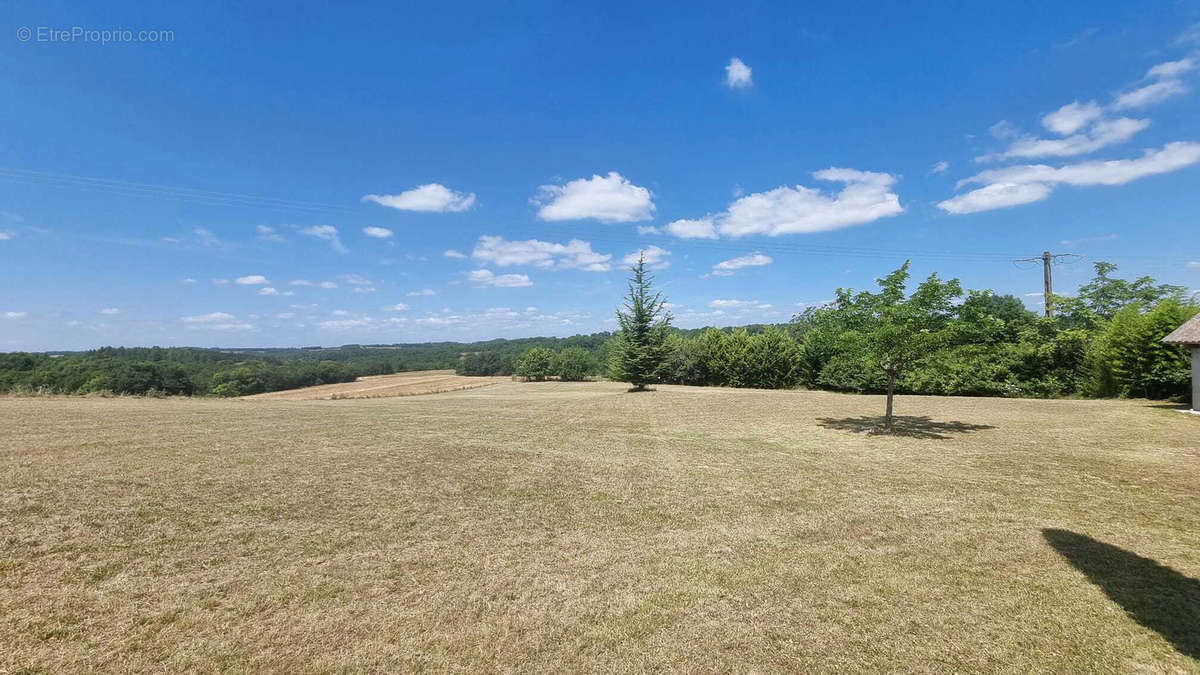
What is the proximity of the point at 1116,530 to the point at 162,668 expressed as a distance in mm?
10013

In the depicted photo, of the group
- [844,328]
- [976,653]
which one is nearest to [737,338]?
[844,328]

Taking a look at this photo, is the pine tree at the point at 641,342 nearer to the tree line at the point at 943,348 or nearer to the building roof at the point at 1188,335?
the tree line at the point at 943,348

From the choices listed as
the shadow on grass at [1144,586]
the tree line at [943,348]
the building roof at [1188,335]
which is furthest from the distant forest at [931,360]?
the shadow on grass at [1144,586]

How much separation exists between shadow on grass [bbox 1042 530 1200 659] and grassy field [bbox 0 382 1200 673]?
0.02 metres

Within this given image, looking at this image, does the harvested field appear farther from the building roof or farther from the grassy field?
the building roof

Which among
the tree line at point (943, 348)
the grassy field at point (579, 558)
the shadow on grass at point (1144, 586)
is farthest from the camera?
the tree line at point (943, 348)

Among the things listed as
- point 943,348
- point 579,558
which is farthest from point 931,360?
point 579,558

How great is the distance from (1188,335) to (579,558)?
22.8m

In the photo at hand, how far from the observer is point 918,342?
12461 mm

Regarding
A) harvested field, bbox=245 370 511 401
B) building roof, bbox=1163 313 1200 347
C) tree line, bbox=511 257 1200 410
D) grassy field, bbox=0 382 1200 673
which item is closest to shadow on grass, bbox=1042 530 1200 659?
grassy field, bbox=0 382 1200 673

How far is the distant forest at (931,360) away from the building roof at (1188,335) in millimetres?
3708

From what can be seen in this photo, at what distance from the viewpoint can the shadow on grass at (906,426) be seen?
1303 centimetres

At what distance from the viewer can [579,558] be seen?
494 cm

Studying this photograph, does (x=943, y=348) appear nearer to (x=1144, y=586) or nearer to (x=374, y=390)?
(x=1144, y=586)
